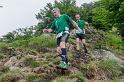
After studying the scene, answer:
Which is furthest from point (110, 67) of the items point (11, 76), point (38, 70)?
point (11, 76)

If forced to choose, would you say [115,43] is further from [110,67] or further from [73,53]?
[110,67]

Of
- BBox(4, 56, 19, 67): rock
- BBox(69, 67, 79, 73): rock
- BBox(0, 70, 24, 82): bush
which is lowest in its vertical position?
BBox(69, 67, 79, 73): rock

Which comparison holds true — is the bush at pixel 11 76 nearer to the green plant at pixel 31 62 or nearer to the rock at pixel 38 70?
the rock at pixel 38 70

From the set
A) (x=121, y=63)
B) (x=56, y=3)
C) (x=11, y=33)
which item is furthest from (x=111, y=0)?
(x=56, y=3)

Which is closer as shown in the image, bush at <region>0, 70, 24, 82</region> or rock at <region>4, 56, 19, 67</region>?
bush at <region>0, 70, 24, 82</region>

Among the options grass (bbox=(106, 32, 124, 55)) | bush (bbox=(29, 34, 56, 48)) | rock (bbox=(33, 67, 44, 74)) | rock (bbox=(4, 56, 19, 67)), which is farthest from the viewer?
grass (bbox=(106, 32, 124, 55))

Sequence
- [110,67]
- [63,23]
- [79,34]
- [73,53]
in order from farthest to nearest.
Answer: [79,34] < [73,53] < [110,67] < [63,23]

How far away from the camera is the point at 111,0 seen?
20672 mm

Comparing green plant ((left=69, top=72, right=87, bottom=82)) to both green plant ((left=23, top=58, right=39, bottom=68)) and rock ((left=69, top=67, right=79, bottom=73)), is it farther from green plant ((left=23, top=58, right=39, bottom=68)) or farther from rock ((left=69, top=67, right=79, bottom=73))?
green plant ((left=23, top=58, right=39, bottom=68))

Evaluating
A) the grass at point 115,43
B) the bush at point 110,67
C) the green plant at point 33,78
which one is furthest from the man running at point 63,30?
the grass at point 115,43

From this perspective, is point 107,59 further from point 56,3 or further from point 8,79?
point 56,3

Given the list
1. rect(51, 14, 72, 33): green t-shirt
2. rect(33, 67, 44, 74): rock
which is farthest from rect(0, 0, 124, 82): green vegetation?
rect(51, 14, 72, 33): green t-shirt

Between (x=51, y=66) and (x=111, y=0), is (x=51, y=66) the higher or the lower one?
the lower one

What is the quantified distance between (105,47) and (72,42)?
1392mm
